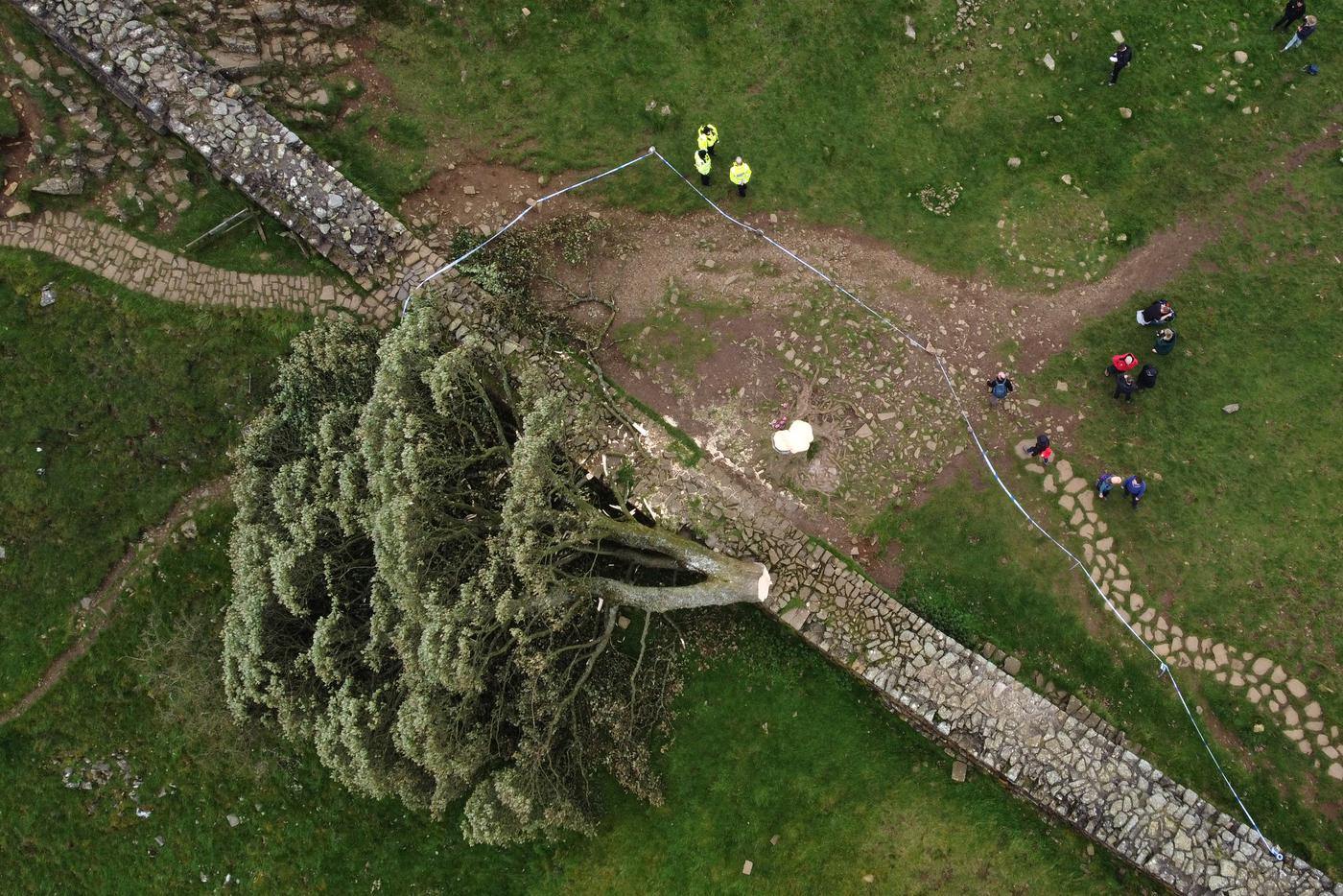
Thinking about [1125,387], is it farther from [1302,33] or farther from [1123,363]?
[1302,33]

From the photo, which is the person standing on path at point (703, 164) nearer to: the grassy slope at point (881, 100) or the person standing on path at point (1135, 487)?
the grassy slope at point (881, 100)

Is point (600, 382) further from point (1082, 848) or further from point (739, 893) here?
point (1082, 848)

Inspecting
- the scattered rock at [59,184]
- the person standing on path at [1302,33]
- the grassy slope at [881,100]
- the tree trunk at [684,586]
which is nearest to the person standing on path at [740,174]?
the grassy slope at [881,100]

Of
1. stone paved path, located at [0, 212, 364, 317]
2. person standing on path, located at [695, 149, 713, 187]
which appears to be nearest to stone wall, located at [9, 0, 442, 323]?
stone paved path, located at [0, 212, 364, 317]

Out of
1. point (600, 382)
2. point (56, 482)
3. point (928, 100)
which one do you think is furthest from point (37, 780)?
point (928, 100)

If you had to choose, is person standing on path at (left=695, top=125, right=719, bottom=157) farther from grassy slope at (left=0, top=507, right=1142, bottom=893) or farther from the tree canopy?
grassy slope at (left=0, top=507, right=1142, bottom=893)

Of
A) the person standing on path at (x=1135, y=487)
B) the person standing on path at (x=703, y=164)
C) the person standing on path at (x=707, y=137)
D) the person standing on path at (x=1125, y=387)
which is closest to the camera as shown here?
the person standing on path at (x=1135, y=487)
